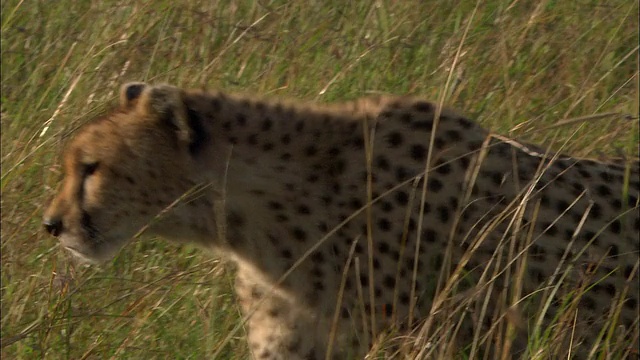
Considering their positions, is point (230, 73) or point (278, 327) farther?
point (230, 73)

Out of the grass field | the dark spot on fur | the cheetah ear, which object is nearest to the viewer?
the cheetah ear

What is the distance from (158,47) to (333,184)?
1.62m

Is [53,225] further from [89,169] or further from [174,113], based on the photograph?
[174,113]

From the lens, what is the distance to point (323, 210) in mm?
3047

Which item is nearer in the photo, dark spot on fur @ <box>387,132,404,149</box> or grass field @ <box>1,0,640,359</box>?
dark spot on fur @ <box>387,132,404,149</box>

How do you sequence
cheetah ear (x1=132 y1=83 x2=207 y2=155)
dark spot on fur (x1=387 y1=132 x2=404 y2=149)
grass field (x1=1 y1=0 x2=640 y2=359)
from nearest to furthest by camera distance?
cheetah ear (x1=132 y1=83 x2=207 y2=155) → dark spot on fur (x1=387 y1=132 x2=404 y2=149) → grass field (x1=1 y1=0 x2=640 y2=359)

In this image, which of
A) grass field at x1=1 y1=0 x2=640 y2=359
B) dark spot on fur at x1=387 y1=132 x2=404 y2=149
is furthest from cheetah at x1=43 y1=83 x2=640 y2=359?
grass field at x1=1 y1=0 x2=640 y2=359

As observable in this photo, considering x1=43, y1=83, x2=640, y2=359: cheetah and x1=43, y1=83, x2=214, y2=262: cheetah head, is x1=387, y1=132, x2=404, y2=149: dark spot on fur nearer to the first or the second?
x1=43, y1=83, x2=640, y2=359: cheetah

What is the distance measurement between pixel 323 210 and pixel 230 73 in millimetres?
1512

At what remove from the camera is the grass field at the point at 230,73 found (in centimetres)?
347

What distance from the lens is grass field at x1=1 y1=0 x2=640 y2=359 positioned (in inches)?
137

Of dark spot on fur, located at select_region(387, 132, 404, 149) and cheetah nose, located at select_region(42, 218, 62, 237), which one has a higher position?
dark spot on fur, located at select_region(387, 132, 404, 149)

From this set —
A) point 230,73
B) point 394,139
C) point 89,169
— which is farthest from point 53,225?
point 230,73

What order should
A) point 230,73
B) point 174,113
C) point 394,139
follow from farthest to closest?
1. point 230,73
2. point 394,139
3. point 174,113
